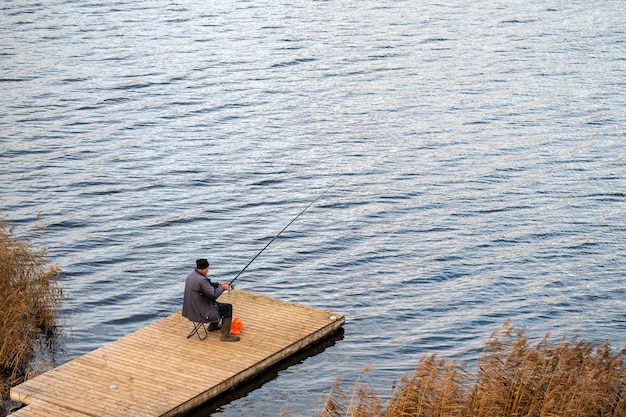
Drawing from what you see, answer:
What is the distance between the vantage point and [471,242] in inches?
1008

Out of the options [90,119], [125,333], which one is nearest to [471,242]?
[125,333]

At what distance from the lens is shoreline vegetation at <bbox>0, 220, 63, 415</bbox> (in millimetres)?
17953

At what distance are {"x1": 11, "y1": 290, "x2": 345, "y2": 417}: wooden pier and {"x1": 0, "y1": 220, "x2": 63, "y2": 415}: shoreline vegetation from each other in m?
0.99

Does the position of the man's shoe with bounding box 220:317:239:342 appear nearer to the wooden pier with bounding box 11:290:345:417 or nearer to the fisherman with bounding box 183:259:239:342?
the fisherman with bounding box 183:259:239:342

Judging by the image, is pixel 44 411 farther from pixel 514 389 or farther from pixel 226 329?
pixel 514 389

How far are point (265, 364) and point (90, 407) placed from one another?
11.4ft

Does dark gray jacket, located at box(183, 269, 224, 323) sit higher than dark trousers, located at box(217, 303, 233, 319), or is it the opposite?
dark gray jacket, located at box(183, 269, 224, 323)

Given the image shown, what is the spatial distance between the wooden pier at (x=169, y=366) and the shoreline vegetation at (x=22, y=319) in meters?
0.99

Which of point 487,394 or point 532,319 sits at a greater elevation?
point 487,394

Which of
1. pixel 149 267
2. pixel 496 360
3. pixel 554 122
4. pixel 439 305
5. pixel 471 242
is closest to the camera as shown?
pixel 496 360

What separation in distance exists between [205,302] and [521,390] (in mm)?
6312

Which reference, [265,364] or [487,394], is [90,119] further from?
[487,394]

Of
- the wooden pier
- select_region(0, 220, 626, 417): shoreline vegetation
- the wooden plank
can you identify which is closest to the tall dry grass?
select_region(0, 220, 626, 417): shoreline vegetation

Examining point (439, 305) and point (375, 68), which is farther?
point (375, 68)
